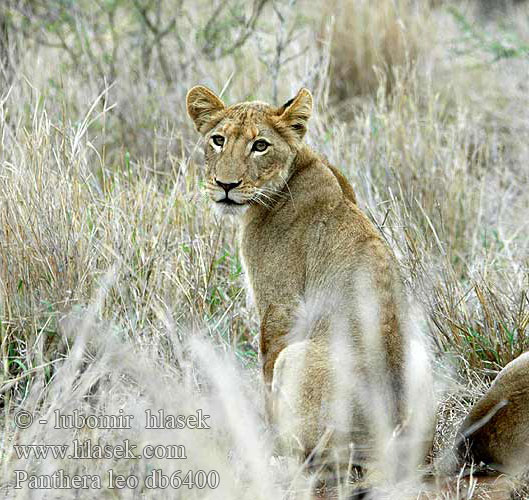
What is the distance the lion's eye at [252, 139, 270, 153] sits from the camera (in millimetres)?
4195

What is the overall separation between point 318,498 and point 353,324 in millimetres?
662

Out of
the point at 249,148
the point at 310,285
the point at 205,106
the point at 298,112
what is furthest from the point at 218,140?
the point at 310,285

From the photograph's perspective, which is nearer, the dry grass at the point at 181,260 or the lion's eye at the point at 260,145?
the dry grass at the point at 181,260

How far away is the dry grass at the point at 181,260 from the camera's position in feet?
11.3

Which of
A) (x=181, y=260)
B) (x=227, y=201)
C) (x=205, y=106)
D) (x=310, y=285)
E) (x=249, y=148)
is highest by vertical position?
(x=205, y=106)

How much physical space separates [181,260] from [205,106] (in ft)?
3.01

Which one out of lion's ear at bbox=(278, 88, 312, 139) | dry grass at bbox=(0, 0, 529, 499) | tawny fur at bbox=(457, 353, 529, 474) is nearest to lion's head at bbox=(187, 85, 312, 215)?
lion's ear at bbox=(278, 88, 312, 139)

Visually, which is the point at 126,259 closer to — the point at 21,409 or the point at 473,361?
the point at 21,409

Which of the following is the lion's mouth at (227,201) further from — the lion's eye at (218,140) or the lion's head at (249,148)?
the lion's eye at (218,140)

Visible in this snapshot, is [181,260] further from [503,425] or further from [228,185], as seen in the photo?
[503,425]

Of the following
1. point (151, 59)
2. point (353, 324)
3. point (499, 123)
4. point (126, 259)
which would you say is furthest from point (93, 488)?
point (499, 123)

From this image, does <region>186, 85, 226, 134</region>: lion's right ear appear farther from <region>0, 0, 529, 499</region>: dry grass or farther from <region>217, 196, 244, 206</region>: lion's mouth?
<region>0, 0, 529, 499</region>: dry grass

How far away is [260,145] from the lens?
13.8 ft

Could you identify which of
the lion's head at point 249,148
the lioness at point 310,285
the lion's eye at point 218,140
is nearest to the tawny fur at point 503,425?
the lioness at point 310,285
